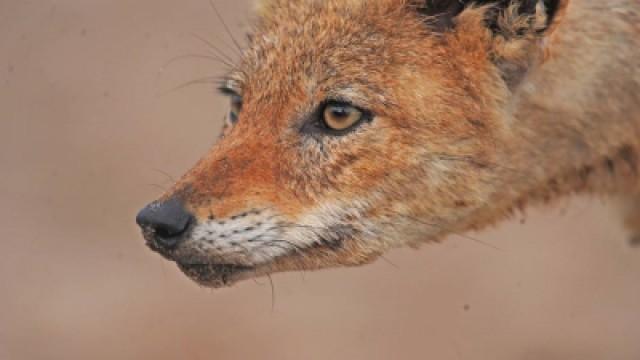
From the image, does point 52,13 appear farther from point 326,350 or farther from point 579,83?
point 579,83

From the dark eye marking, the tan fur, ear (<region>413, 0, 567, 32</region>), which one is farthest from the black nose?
ear (<region>413, 0, 567, 32</region>)

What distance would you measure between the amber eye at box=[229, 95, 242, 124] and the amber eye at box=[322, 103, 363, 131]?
0.57 m

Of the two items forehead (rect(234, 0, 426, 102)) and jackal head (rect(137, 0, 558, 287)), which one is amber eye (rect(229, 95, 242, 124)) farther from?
jackal head (rect(137, 0, 558, 287))

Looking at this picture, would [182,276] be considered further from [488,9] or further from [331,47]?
[488,9]

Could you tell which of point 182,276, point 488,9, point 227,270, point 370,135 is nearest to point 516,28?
point 488,9

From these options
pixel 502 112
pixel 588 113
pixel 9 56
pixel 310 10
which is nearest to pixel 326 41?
pixel 310 10

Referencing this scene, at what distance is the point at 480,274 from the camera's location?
33.9ft

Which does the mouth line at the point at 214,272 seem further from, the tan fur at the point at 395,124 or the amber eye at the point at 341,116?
the amber eye at the point at 341,116

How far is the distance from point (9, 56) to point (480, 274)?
425cm

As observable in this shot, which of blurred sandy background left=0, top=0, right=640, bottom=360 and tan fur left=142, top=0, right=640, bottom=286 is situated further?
blurred sandy background left=0, top=0, right=640, bottom=360

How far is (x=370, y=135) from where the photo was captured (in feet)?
19.0

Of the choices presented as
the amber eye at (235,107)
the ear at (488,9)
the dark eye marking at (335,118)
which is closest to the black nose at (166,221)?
the dark eye marking at (335,118)

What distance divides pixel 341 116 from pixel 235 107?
71 centimetres

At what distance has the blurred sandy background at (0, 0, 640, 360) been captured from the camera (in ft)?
31.8
